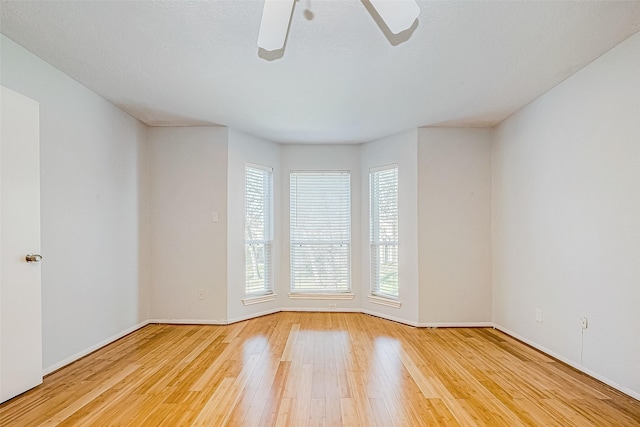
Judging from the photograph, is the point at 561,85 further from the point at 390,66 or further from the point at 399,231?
the point at 399,231

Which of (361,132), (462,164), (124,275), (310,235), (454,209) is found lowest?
(124,275)

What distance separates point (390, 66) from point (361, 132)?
5.91 feet

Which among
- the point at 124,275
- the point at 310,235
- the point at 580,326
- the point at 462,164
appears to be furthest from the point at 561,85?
the point at 124,275

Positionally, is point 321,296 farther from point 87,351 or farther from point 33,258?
point 33,258

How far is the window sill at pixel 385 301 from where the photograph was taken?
465cm

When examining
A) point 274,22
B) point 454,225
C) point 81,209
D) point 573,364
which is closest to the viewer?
point 274,22

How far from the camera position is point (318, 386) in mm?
2689

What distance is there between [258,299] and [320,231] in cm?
127

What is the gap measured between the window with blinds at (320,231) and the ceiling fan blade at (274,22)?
3.20 m

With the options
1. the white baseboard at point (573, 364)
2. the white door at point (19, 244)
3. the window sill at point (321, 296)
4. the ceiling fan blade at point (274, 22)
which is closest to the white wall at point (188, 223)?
the window sill at point (321, 296)

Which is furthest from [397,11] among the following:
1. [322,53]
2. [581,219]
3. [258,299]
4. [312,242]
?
[258,299]

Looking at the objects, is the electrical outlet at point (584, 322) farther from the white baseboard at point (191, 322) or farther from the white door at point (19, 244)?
the white door at point (19, 244)

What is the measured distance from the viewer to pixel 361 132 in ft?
15.2

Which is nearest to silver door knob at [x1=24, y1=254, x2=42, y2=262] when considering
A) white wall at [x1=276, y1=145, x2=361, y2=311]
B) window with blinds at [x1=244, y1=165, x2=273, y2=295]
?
window with blinds at [x1=244, y1=165, x2=273, y2=295]
